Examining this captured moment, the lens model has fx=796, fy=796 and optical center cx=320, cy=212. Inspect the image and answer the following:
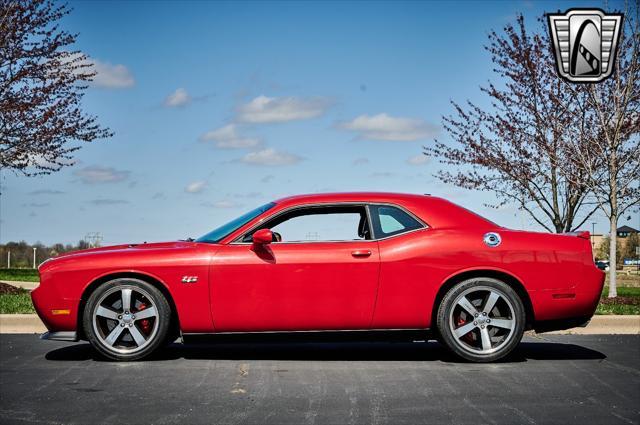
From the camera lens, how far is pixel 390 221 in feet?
24.8

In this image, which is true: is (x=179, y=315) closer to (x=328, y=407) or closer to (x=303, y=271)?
(x=303, y=271)

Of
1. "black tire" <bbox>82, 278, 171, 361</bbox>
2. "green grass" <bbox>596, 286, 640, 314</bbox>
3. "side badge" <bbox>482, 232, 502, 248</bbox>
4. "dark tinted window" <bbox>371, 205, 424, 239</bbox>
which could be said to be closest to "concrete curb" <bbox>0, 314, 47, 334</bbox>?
"black tire" <bbox>82, 278, 171, 361</bbox>

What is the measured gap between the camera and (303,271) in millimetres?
7238

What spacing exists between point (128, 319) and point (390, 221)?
103 inches

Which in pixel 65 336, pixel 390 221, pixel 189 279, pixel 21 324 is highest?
pixel 390 221

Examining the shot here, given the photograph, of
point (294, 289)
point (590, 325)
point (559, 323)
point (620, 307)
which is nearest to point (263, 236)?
point (294, 289)

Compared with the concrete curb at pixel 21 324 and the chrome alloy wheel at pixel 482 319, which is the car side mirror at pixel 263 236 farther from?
the concrete curb at pixel 21 324

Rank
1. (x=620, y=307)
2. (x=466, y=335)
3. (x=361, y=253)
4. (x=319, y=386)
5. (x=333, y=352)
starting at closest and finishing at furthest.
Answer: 1. (x=319, y=386)
2. (x=361, y=253)
3. (x=466, y=335)
4. (x=333, y=352)
5. (x=620, y=307)

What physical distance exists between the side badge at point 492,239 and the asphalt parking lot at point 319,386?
3.64ft

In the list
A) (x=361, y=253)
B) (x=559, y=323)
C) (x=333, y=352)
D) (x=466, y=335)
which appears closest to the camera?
(x=361, y=253)

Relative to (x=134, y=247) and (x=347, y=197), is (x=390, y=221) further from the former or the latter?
(x=134, y=247)

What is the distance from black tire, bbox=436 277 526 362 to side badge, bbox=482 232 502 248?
0.33 m

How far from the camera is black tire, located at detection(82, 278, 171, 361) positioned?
24.0 ft

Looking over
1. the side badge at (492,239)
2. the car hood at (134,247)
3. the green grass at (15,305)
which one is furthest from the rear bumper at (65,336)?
the green grass at (15,305)
